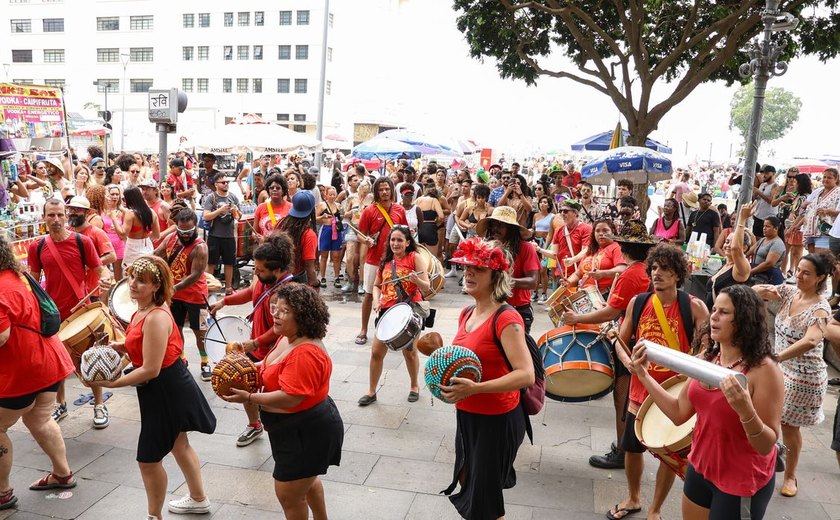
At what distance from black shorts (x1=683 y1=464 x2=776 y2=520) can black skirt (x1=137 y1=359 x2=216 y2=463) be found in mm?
2860

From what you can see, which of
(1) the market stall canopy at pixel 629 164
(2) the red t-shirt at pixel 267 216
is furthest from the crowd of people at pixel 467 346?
(1) the market stall canopy at pixel 629 164

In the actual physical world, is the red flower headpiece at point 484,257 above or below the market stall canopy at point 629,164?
below

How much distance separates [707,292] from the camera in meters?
8.42

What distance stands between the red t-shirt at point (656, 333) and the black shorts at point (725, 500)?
1.02 metres

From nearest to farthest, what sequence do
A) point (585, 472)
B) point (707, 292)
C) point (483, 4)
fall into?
point (585, 472), point (707, 292), point (483, 4)

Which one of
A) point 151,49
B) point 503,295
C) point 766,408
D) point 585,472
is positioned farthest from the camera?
point 151,49

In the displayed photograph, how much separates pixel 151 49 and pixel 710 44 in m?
55.9

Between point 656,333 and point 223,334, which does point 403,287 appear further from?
point 656,333

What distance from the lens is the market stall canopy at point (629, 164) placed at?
1276cm

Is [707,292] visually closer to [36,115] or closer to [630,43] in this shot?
[630,43]

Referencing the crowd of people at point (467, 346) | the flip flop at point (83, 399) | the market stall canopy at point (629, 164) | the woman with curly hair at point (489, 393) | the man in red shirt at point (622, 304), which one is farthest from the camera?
the market stall canopy at point (629, 164)

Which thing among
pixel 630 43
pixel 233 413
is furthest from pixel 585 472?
pixel 630 43

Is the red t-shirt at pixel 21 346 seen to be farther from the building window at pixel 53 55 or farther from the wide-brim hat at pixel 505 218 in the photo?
the building window at pixel 53 55

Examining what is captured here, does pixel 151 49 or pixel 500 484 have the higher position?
pixel 151 49
